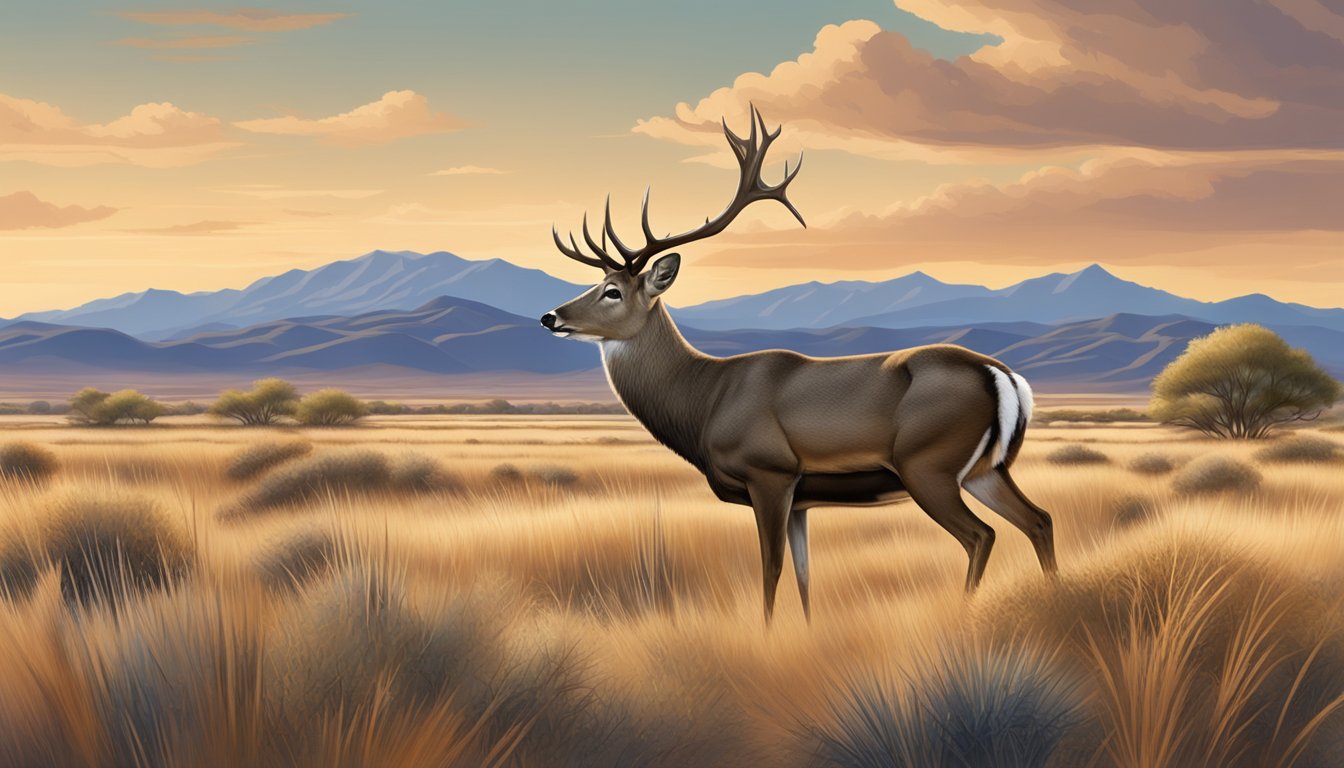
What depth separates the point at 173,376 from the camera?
192250mm

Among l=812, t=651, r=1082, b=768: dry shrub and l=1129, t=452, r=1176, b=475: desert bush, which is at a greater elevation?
l=812, t=651, r=1082, b=768: dry shrub

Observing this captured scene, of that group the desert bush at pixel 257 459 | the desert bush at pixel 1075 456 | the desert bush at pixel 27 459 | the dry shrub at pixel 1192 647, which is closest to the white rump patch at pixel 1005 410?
the dry shrub at pixel 1192 647

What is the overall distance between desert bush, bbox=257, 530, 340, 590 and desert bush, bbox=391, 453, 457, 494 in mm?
8855

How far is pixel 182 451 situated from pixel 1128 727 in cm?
2293

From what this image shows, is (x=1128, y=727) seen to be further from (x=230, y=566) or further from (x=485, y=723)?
(x=230, y=566)

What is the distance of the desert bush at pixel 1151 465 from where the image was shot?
26.1 m

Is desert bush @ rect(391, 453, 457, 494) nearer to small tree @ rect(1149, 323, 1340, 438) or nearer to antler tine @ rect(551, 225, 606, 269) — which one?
antler tine @ rect(551, 225, 606, 269)

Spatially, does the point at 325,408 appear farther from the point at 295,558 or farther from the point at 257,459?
the point at 295,558

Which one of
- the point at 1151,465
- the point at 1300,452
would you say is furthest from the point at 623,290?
the point at 1300,452

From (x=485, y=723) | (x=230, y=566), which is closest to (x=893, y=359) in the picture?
(x=485, y=723)

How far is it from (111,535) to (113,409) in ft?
185

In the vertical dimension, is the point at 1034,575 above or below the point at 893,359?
below

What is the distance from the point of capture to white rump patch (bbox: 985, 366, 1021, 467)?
803 centimetres

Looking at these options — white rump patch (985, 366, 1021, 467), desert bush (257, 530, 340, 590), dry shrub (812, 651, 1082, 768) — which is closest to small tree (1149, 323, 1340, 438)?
white rump patch (985, 366, 1021, 467)
